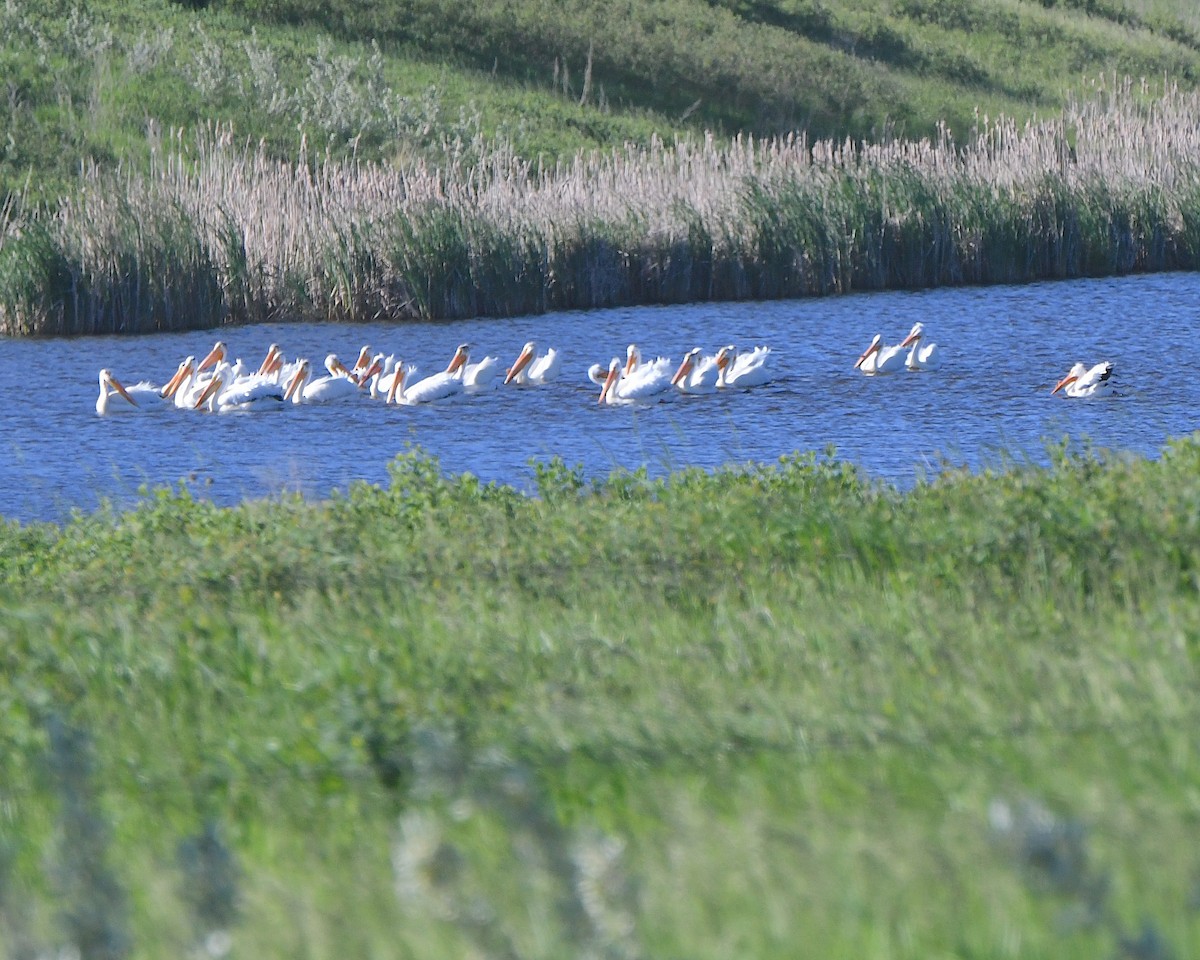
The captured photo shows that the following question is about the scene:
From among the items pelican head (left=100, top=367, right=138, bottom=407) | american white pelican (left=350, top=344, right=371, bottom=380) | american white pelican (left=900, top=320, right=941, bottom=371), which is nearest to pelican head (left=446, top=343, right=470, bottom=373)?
american white pelican (left=350, top=344, right=371, bottom=380)

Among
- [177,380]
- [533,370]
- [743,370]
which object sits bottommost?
[177,380]

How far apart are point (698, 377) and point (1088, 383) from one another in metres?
3.52

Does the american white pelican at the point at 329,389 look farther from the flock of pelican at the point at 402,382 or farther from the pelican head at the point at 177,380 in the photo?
the pelican head at the point at 177,380

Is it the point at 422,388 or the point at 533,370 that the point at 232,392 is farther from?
the point at 533,370

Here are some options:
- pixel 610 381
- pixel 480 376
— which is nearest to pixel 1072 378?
pixel 610 381

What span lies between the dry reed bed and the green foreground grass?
41.9 ft

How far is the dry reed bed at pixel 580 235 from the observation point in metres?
21.3

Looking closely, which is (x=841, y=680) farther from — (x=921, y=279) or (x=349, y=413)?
(x=921, y=279)

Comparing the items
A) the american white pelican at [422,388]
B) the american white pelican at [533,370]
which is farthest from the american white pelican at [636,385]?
the american white pelican at [422,388]

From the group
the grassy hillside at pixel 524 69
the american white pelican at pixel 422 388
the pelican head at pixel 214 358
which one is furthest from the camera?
the grassy hillside at pixel 524 69

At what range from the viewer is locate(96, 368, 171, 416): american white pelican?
16.7 meters

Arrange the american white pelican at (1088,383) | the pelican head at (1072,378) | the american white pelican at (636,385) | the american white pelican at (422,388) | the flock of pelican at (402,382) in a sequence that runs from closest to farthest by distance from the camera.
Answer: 1. the american white pelican at (1088,383)
2. the pelican head at (1072,378)
3. the american white pelican at (636,385)
4. the flock of pelican at (402,382)
5. the american white pelican at (422,388)

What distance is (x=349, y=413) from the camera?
55.5ft

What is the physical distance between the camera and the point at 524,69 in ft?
135
